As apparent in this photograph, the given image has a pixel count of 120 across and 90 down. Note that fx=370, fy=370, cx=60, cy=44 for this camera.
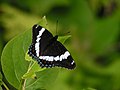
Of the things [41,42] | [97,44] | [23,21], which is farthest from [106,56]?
[41,42]

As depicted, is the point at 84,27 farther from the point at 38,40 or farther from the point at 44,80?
the point at 44,80

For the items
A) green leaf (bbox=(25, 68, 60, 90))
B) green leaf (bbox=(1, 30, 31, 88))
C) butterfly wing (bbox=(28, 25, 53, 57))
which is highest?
butterfly wing (bbox=(28, 25, 53, 57))

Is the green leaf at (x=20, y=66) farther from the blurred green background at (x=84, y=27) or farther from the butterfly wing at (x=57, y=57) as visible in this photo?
the blurred green background at (x=84, y=27)

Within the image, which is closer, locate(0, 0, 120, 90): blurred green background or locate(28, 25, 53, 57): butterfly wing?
locate(28, 25, 53, 57): butterfly wing

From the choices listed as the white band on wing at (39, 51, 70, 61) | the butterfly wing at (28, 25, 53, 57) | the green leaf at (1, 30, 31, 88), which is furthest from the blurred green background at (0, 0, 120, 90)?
the green leaf at (1, 30, 31, 88)

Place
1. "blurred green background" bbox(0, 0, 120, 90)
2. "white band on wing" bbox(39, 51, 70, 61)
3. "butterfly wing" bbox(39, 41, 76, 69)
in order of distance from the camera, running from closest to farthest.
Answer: "butterfly wing" bbox(39, 41, 76, 69), "white band on wing" bbox(39, 51, 70, 61), "blurred green background" bbox(0, 0, 120, 90)

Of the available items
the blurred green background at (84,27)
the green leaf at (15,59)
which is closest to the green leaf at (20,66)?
the green leaf at (15,59)

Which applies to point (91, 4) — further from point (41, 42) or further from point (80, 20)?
point (41, 42)

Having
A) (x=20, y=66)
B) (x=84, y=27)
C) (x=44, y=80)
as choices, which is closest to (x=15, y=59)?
(x=20, y=66)

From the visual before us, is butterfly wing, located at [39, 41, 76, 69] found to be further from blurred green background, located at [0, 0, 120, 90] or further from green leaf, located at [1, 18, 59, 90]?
blurred green background, located at [0, 0, 120, 90]
